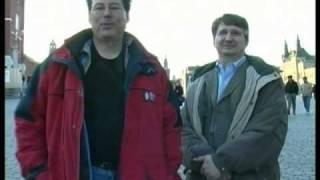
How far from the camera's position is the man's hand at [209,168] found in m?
3.05

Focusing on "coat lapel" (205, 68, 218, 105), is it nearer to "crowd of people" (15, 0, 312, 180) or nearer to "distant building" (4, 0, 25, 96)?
"crowd of people" (15, 0, 312, 180)

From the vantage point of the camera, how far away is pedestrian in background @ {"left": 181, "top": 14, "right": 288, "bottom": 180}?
121 inches

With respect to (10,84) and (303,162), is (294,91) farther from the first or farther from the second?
(10,84)

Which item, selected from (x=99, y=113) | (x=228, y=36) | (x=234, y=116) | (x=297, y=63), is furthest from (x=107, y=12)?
(x=297, y=63)

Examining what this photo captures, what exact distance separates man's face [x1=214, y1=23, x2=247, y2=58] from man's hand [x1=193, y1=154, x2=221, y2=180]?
57 cm

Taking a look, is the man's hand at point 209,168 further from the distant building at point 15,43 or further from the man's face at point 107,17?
the distant building at point 15,43

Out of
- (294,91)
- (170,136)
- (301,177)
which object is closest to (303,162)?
(301,177)

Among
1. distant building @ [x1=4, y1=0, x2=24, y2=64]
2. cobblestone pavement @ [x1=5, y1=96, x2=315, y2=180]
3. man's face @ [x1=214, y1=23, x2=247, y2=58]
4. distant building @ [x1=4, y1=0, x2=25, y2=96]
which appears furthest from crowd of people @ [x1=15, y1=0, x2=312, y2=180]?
distant building @ [x1=4, y1=0, x2=24, y2=64]

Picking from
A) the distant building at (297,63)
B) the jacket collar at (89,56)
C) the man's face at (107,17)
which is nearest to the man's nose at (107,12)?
the man's face at (107,17)

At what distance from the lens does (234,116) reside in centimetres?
312

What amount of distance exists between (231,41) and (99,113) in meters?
0.89

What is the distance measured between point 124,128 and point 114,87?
0.19 metres

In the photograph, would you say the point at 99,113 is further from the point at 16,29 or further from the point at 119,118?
the point at 16,29

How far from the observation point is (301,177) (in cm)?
701
